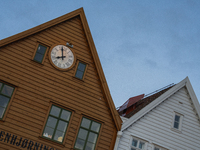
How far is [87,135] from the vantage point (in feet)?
52.9

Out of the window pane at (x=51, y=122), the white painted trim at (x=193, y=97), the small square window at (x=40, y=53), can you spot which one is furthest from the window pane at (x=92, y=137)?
the white painted trim at (x=193, y=97)

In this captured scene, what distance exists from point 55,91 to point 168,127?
26.1ft

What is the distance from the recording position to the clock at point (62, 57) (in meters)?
16.5

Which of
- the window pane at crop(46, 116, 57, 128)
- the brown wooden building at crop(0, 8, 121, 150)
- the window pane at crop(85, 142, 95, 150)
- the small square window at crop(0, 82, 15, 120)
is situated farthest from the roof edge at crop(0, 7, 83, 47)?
the window pane at crop(85, 142, 95, 150)

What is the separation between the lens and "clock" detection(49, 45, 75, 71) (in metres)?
16.5

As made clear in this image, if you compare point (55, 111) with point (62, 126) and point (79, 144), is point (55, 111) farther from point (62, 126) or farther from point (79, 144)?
point (79, 144)

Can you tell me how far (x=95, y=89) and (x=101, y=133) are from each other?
2.75 meters

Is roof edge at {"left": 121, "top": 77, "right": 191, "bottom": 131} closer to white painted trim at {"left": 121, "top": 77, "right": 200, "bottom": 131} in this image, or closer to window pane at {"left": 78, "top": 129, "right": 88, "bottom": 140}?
white painted trim at {"left": 121, "top": 77, "right": 200, "bottom": 131}

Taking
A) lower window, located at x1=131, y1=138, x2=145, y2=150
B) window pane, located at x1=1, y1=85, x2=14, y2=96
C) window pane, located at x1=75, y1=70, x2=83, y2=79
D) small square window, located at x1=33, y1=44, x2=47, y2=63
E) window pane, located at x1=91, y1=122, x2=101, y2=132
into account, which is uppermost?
small square window, located at x1=33, y1=44, x2=47, y2=63

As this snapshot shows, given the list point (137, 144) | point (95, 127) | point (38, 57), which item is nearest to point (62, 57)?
point (38, 57)

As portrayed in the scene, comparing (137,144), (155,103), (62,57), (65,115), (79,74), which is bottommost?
(137,144)

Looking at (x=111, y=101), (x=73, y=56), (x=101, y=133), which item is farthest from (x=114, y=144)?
(x=73, y=56)

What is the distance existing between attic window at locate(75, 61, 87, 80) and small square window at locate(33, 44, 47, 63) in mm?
2297

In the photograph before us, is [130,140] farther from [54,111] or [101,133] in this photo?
[54,111]
